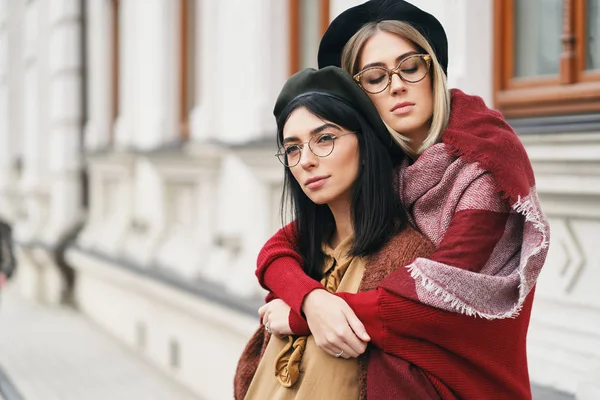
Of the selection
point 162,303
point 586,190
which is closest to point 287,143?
point 586,190

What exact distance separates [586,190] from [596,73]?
562 mm

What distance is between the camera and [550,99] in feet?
11.4

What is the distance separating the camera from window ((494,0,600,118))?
3344 millimetres

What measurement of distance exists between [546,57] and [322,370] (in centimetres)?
230

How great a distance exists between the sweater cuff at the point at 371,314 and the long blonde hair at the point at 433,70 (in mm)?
390

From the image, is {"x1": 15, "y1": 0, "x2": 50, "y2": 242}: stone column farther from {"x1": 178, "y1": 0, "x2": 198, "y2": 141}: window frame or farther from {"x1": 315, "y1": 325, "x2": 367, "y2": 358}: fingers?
{"x1": 315, "y1": 325, "x2": 367, "y2": 358}: fingers

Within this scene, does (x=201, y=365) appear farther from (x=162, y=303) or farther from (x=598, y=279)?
(x=598, y=279)

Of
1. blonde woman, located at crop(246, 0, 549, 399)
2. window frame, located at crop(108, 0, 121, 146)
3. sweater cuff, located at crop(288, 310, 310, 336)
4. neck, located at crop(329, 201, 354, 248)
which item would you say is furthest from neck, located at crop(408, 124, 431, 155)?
window frame, located at crop(108, 0, 121, 146)

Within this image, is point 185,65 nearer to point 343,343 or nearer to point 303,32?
point 303,32

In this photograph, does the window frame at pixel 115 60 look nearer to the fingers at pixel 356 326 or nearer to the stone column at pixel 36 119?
the stone column at pixel 36 119

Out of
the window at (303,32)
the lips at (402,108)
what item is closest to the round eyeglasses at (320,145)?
the lips at (402,108)

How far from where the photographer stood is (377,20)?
1.98 meters

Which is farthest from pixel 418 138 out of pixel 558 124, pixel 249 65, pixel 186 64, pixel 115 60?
pixel 115 60

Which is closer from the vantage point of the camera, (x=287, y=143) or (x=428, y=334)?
(x=428, y=334)
